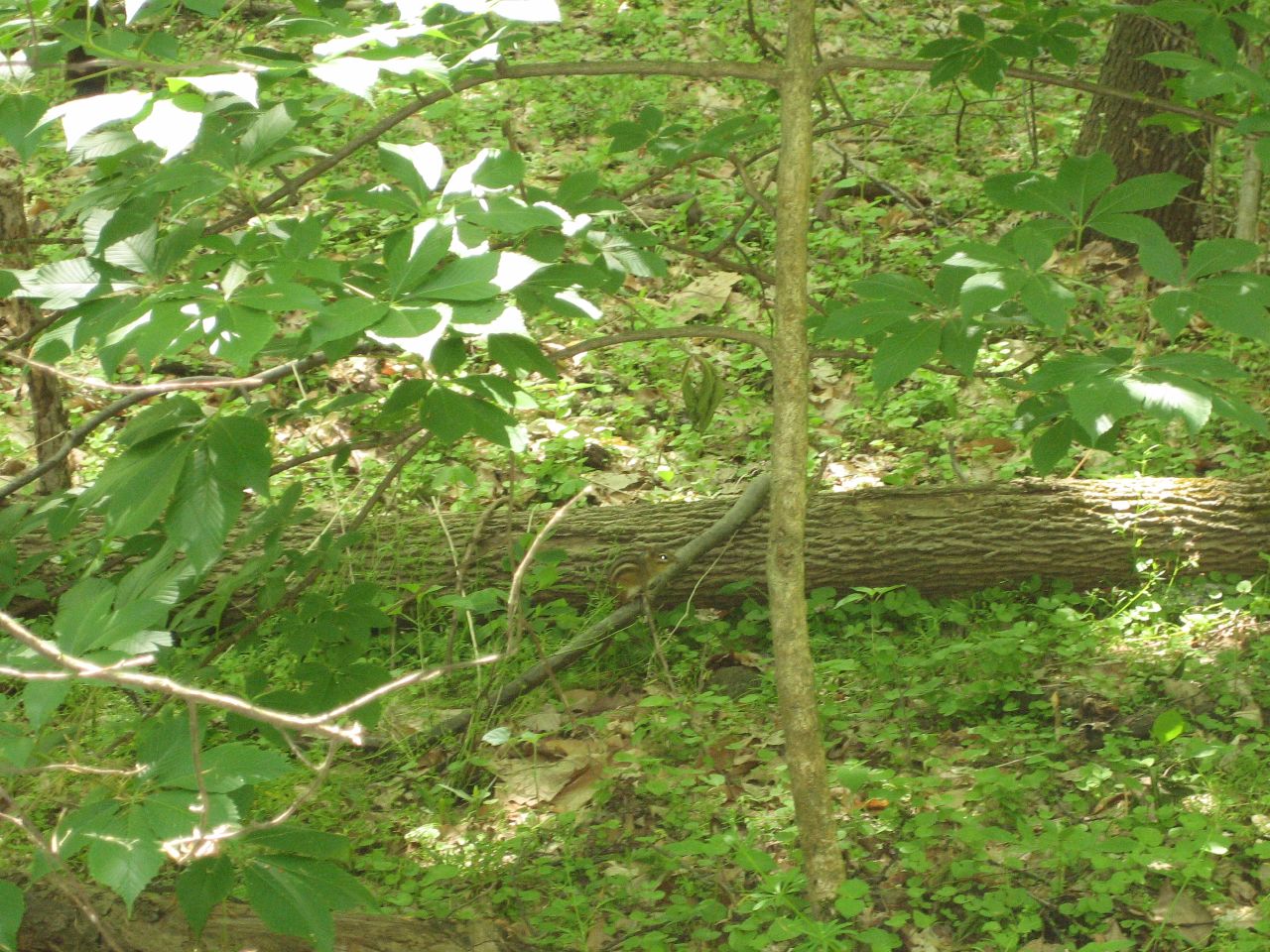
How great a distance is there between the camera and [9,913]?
1638 mm

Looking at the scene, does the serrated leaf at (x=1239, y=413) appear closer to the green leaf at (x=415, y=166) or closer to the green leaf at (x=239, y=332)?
the green leaf at (x=415, y=166)

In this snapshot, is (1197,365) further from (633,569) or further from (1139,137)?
(1139,137)

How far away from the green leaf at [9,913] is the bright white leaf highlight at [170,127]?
1.08 metres

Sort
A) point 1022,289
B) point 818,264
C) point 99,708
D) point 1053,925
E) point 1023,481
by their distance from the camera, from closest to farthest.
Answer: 1. point 1022,289
2. point 1053,925
3. point 99,708
4. point 1023,481
5. point 818,264

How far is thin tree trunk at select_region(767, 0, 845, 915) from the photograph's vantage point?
226 centimetres

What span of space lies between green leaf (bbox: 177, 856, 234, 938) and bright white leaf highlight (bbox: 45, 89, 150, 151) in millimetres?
1212

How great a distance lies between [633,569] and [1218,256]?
82.8 inches

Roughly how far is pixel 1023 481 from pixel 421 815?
212 cm

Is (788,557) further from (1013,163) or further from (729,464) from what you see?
(1013,163)

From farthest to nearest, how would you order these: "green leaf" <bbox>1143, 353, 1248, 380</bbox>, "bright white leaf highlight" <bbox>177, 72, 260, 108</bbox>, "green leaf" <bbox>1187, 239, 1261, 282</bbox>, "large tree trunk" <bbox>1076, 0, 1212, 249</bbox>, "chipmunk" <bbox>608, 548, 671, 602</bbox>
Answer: "large tree trunk" <bbox>1076, 0, 1212, 249</bbox>, "chipmunk" <bbox>608, 548, 671, 602</bbox>, "green leaf" <bbox>1187, 239, 1261, 282</bbox>, "green leaf" <bbox>1143, 353, 1248, 380</bbox>, "bright white leaf highlight" <bbox>177, 72, 260, 108</bbox>

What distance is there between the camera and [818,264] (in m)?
5.23

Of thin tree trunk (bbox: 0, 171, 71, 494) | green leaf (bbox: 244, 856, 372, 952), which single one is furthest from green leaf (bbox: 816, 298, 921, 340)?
thin tree trunk (bbox: 0, 171, 71, 494)

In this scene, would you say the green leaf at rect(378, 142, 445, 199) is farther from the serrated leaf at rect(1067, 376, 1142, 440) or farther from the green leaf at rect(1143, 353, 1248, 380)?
the green leaf at rect(1143, 353, 1248, 380)

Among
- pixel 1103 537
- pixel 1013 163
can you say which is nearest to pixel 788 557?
pixel 1103 537
